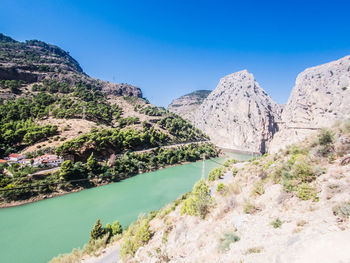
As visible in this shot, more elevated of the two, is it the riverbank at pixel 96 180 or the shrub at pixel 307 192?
the shrub at pixel 307 192

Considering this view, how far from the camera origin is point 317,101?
21.1m

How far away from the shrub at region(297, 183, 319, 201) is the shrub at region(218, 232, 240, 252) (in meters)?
2.95

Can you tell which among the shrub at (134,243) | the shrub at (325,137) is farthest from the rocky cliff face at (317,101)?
the shrub at (134,243)

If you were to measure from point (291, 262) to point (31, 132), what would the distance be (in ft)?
134

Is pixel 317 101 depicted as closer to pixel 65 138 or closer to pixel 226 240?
pixel 226 240

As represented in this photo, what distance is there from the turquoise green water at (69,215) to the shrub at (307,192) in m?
14.8

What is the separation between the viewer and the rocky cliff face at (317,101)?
54.7 feet

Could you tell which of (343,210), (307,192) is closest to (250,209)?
(307,192)

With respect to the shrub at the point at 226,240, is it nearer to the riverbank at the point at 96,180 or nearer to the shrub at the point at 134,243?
the shrub at the point at 134,243

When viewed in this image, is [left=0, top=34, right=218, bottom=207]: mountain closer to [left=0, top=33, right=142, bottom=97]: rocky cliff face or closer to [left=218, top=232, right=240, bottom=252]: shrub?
[left=0, top=33, right=142, bottom=97]: rocky cliff face

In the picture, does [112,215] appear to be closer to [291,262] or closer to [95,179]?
[95,179]

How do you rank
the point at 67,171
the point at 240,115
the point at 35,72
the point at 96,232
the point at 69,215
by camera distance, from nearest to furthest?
the point at 96,232 → the point at 69,215 → the point at 67,171 → the point at 35,72 → the point at 240,115

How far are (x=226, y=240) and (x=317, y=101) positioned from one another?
2602 centimetres

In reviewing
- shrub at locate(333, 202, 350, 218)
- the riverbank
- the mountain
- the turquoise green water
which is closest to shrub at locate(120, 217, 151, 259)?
the turquoise green water
